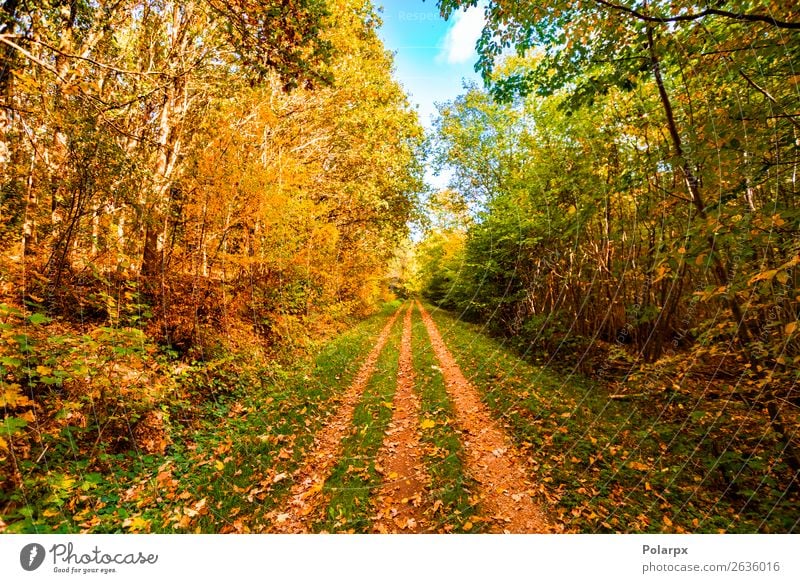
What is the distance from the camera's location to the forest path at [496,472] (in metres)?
3.99

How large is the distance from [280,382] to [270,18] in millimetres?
7855

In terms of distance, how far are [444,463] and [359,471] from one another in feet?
4.73

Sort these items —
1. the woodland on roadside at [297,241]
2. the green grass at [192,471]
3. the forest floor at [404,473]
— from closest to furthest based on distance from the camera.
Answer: the woodland on roadside at [297,241]
the green grass at [192,471]
the forest floor at [404,473]

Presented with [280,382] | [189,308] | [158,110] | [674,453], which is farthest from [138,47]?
[674,453]

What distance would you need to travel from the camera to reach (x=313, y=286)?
12203 millimetres

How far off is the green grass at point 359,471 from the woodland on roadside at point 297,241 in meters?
0.91

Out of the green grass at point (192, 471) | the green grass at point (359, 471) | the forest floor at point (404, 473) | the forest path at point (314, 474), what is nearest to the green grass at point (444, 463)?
the forest floor at point (404, 473)

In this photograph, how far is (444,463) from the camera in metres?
5.18

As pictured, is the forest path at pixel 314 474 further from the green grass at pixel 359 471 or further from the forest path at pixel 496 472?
the forest path at pixel 496 472

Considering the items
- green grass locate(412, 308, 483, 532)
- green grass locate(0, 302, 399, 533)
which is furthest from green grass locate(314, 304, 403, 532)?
green grass locate(412, 308, 483, 532)

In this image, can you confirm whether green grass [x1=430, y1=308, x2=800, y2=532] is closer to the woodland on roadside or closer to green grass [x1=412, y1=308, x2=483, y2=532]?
the woodland on roadside

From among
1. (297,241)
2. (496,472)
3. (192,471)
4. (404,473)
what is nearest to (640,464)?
(496,472)

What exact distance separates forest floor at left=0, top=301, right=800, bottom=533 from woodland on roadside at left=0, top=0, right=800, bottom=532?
0.07 m
